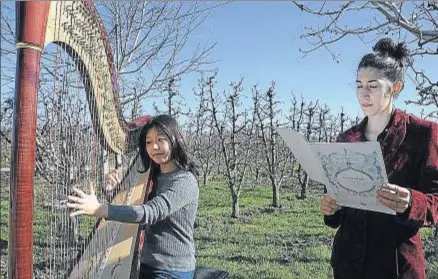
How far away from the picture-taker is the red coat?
3.82 ft

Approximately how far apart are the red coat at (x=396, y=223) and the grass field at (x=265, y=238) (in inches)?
73.5

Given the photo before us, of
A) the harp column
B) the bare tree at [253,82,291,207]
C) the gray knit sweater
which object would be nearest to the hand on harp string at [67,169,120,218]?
the harp column

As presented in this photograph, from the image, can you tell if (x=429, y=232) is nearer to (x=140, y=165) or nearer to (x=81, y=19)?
(x=140, y=165)

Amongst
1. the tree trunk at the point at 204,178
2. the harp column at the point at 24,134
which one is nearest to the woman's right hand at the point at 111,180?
the harp column at the point at 24,134

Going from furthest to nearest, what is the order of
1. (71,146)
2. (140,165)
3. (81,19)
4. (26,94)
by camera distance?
(140,165), (71,146), (81,19), (26,94)

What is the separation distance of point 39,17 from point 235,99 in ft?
13.7

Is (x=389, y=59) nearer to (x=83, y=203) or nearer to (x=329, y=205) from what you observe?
(x=329, y=205)

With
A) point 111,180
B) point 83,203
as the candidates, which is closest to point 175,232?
point 111,180

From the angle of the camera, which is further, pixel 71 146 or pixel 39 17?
pixel 71 146

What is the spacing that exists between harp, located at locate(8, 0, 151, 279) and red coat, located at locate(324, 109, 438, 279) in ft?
2.41

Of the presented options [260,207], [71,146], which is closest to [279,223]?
[260,207]

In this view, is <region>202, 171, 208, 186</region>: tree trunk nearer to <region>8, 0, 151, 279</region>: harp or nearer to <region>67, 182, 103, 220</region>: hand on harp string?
<region>8, 0, 151, 279</region>: harp

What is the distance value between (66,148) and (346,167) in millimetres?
1000

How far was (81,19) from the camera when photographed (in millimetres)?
1318
